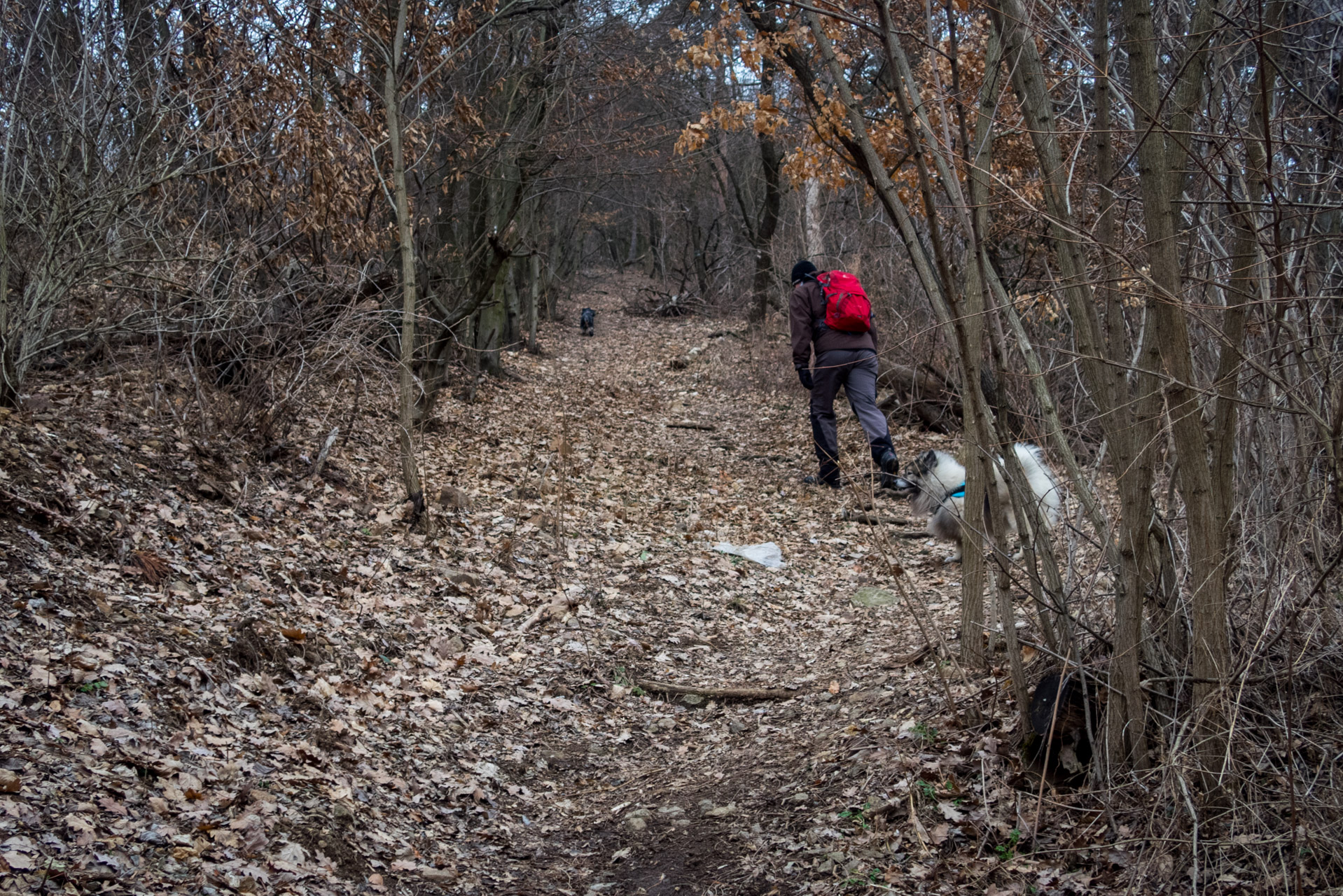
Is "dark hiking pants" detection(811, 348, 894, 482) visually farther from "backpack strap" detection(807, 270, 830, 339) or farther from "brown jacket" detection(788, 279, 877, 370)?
"backpack strap" detection(807, 270, 830, 339)

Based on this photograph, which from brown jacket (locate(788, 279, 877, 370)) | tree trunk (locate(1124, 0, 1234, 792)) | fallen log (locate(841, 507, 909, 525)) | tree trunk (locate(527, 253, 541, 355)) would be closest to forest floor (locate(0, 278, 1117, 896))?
fallen log (locate(841, 507, 909, 525))

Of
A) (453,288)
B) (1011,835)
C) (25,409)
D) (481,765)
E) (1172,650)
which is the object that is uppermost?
(453,288)

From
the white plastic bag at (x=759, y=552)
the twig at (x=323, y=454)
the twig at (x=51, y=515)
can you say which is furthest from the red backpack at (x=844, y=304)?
the twig at (x=51, y=515)

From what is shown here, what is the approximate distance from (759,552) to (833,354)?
232cm

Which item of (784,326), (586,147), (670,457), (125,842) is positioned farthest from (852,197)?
(125,842)

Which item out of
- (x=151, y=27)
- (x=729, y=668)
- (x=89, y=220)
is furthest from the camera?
(x=151, y=27)

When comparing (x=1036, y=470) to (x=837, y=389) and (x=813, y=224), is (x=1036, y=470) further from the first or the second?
(x=813, y=224)

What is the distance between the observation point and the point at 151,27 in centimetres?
741

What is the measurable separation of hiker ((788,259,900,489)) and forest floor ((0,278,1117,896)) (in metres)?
0.90

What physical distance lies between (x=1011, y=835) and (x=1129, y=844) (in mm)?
360

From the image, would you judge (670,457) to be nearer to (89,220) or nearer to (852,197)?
(89,220)

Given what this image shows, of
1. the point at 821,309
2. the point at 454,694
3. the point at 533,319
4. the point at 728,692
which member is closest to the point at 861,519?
the point at 821,309

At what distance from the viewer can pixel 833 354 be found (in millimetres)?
8430

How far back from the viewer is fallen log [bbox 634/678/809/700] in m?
4.68
